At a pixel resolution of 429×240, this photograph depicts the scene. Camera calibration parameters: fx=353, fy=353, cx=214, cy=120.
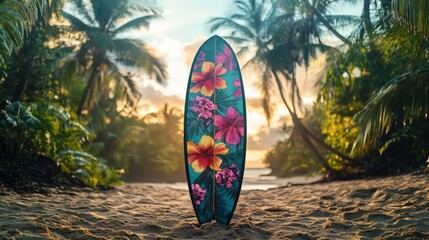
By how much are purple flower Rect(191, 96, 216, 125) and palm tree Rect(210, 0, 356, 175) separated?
6256 mm

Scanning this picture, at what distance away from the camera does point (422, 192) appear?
429 centimetres

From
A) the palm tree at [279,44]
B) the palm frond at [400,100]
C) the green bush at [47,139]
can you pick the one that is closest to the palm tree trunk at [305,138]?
the palm tree at [279,44]

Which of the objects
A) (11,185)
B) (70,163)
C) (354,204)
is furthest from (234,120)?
(70,163)

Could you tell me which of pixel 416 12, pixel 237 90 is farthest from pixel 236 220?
pixel 416 12

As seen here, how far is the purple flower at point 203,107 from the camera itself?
356 centimetres

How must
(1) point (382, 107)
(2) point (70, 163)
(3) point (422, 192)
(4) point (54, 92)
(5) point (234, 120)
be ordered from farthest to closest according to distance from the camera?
(4) point (54, 92) < (2) point (70, 163) < (3) point (422, 192) < (1) point (382, 107) < (5) point (234, 120)

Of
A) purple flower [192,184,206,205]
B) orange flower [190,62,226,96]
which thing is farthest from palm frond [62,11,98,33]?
purple flower [192,184,206,205]

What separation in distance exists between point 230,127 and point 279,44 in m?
7.83

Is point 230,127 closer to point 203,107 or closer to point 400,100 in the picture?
point 203,107

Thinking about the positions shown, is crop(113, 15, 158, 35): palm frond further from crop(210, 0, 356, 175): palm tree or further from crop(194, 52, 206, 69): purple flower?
crop(194, 52, 206, 69): purple flower

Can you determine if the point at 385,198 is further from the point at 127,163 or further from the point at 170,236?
the point at 127,163

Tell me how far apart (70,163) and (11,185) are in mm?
1654

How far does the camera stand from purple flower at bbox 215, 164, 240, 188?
3502mm

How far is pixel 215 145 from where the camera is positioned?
3.51 meters
